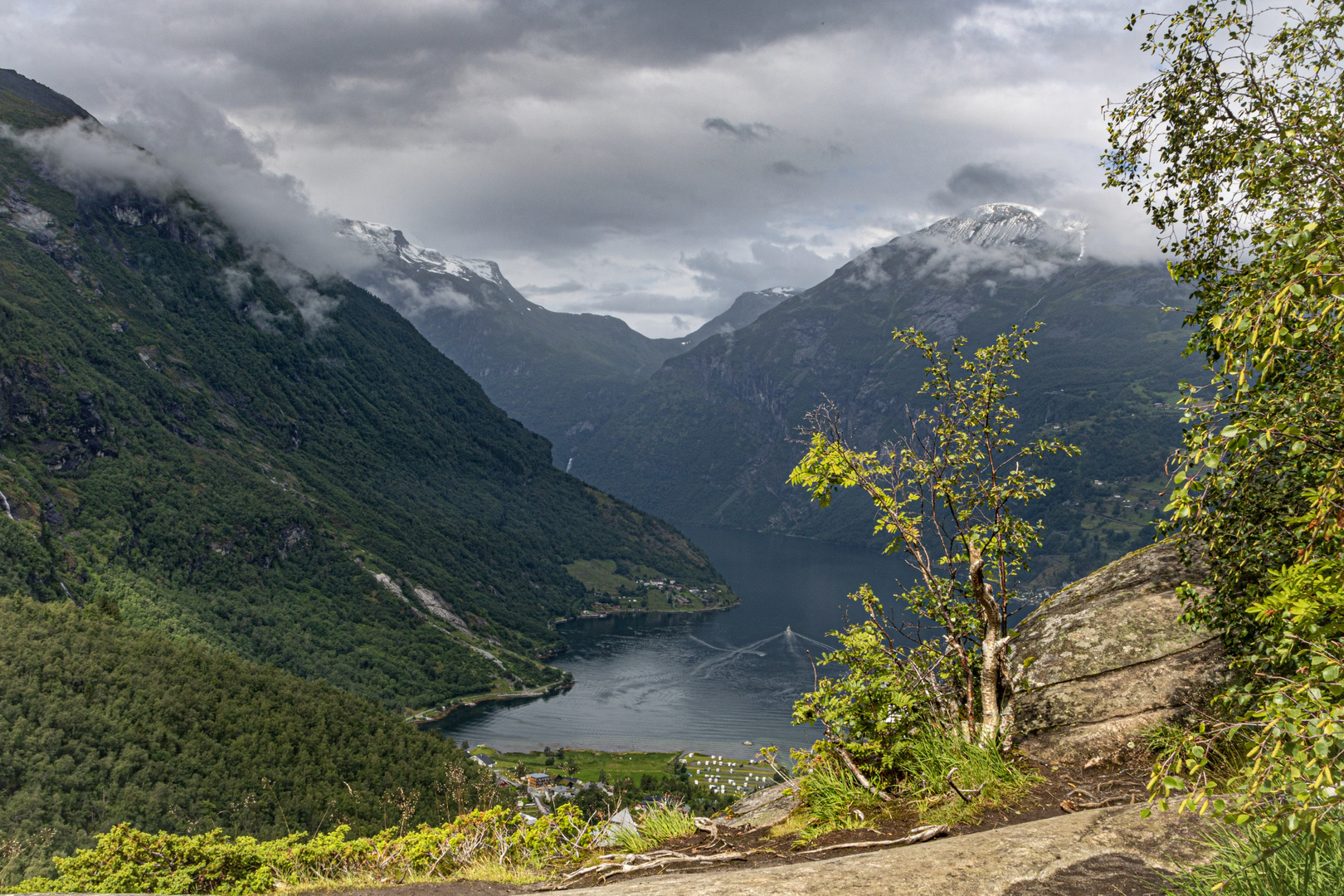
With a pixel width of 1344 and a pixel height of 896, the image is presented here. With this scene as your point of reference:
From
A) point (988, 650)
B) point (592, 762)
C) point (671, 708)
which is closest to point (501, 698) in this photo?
point (671, 708)

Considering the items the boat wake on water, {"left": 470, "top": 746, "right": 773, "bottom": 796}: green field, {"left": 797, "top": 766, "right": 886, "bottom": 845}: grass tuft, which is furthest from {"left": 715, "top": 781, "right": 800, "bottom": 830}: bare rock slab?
the boat wake on water

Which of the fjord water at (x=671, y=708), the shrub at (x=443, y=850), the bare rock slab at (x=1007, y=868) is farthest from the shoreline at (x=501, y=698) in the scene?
the bare rock slab at (x=1007, y=868)

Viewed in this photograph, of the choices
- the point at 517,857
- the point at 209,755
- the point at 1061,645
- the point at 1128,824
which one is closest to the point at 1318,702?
the point at 1128,824

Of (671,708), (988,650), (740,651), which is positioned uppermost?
(988,650)

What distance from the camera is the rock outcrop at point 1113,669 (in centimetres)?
952

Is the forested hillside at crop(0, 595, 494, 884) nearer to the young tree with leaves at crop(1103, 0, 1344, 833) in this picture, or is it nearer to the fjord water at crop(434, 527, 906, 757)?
the fjord water at crop(434, 527, 906, 757)

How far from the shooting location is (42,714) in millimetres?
83688

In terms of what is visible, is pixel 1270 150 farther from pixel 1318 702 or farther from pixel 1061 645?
pixel 1061 645

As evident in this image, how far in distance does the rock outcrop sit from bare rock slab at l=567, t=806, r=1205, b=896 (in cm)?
298

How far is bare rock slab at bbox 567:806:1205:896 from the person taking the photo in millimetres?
5574

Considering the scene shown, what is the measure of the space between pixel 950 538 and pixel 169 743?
102 metres

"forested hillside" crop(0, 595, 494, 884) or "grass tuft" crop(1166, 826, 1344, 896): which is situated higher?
"grass tuft" crop(1166, 826, 1344, 896)

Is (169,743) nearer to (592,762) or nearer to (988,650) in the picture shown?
(592,762)

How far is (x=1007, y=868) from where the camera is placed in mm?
5859
